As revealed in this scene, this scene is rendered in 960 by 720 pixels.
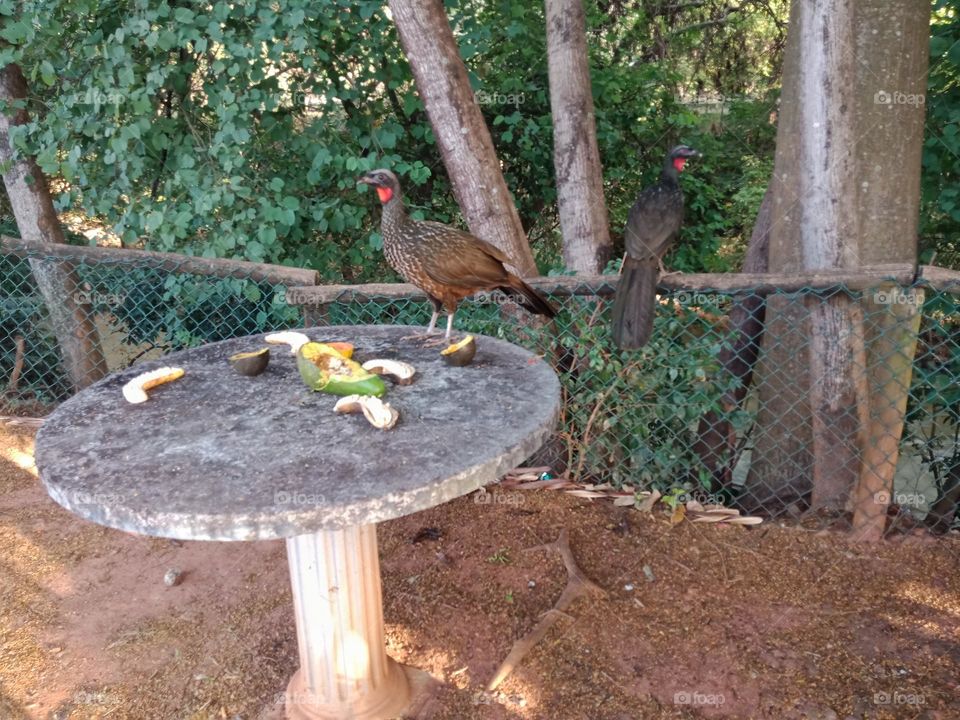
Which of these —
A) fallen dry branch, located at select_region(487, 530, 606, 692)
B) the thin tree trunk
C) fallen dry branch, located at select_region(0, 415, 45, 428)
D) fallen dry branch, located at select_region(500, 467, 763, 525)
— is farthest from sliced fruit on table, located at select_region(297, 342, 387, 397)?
fallen dry branch, located at select_region(0, 415, 45, 428)

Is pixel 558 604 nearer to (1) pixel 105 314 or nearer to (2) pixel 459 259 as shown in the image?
(2) pixel 459 259

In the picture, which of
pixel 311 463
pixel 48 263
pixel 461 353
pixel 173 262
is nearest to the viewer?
pixel 311 463

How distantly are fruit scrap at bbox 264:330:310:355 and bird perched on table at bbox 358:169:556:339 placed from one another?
0.50 m

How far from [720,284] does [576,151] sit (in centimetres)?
136

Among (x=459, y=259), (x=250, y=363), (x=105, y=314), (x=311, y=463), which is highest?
(x=459, y=259)

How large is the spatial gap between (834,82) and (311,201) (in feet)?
10.1

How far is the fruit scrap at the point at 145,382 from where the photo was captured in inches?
89.4

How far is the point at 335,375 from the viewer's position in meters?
2.30

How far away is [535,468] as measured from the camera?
12.9ft

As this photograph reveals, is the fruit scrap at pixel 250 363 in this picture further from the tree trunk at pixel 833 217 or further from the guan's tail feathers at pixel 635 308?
the tree trunk at pixel 833 217

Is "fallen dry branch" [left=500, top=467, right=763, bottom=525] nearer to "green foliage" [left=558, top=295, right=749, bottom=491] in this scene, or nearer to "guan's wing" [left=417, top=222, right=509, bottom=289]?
"green foliage" [left=558, top=295, right=749, bottom=491]

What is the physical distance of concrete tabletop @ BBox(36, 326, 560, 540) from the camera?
167 centimetres

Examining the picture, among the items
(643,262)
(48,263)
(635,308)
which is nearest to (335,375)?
(635,308)

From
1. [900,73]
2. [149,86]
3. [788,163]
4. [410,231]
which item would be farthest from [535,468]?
[149,86]
